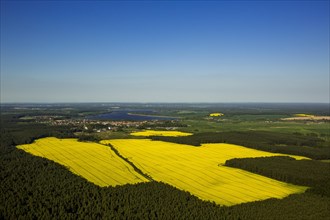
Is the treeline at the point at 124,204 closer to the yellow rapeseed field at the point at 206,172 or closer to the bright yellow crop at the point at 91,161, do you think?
the yellow rapeseed field at the point at 206,172

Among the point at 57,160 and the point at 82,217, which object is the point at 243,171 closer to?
the point at 82,217

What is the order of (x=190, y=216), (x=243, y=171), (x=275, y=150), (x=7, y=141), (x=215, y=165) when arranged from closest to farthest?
1. (x=190, y=216)
2. (x=243, y=171)
3. (x=215, y=165)
4. (x=275, y=150)
5. (x=7, y=141)

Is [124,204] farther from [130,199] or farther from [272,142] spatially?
[272,142]

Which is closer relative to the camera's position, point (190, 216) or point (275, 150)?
point (190, 216)

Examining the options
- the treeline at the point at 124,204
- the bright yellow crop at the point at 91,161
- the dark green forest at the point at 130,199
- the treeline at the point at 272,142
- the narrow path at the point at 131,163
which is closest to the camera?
the treeline at the point at 124,204

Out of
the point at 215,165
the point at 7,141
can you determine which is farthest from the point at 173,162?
the point at 7,141

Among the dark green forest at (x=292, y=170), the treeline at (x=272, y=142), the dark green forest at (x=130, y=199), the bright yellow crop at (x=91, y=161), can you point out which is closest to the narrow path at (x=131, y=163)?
the bright yellow crop at (x=91, y=161)

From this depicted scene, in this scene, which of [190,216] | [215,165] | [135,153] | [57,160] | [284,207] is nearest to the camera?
[190,216]
